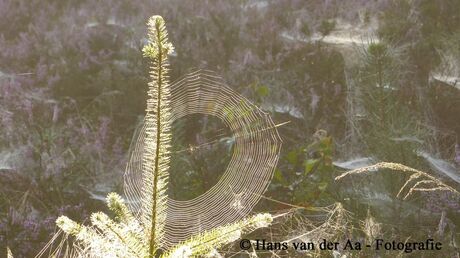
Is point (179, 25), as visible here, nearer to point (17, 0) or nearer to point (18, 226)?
point (17, 0)

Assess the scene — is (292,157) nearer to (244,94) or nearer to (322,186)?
(322,186)

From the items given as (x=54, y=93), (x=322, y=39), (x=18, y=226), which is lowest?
(x=18, y=226)

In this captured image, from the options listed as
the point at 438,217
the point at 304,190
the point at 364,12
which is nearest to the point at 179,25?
the point at 364,12

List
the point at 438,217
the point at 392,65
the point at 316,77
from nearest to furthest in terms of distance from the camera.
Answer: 1. the point at 438,217
2. the point at 392,65
3. the point at 316,77

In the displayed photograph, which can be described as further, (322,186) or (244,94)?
(244,94)
